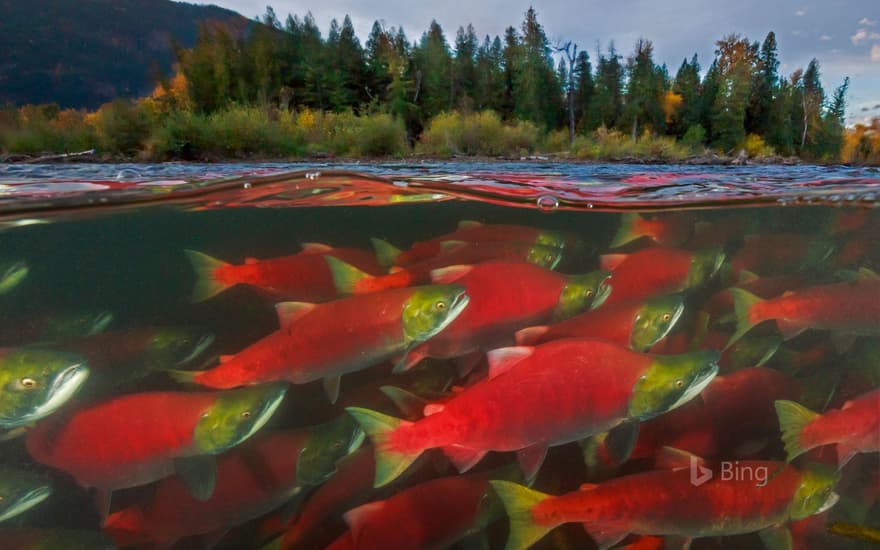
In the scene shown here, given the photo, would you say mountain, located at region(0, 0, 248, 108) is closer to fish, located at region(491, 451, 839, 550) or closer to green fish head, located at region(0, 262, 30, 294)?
green fish head, located at region(0, 262, 30, 294)

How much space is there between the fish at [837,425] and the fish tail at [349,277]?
2.96 metres

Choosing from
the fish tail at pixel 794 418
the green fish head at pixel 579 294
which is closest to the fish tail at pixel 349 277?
the green fish head at pixel 579 294

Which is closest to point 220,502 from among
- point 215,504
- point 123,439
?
point 215,504

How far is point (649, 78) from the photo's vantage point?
28828mm

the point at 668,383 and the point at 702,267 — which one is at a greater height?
the point at 702,267

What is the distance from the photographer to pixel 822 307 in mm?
3939

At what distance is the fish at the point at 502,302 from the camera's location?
3516mm

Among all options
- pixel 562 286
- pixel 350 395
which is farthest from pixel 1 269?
pixel 562 286

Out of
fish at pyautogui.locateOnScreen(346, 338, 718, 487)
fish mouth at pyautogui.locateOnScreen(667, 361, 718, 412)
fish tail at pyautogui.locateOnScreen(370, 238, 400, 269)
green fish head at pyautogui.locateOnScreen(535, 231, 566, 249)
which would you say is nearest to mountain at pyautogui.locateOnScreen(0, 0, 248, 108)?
fish tail at pyautogui.locateOnScreen(370, 238, 400, 269)

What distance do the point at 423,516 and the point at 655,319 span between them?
2109mm

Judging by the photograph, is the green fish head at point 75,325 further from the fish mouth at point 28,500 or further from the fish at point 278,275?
the fish mouth at point 28,500

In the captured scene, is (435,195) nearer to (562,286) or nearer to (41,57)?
(562,286)

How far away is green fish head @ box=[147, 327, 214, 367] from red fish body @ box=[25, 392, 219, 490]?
2.59 ft

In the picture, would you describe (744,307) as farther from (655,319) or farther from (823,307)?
(655,319)
